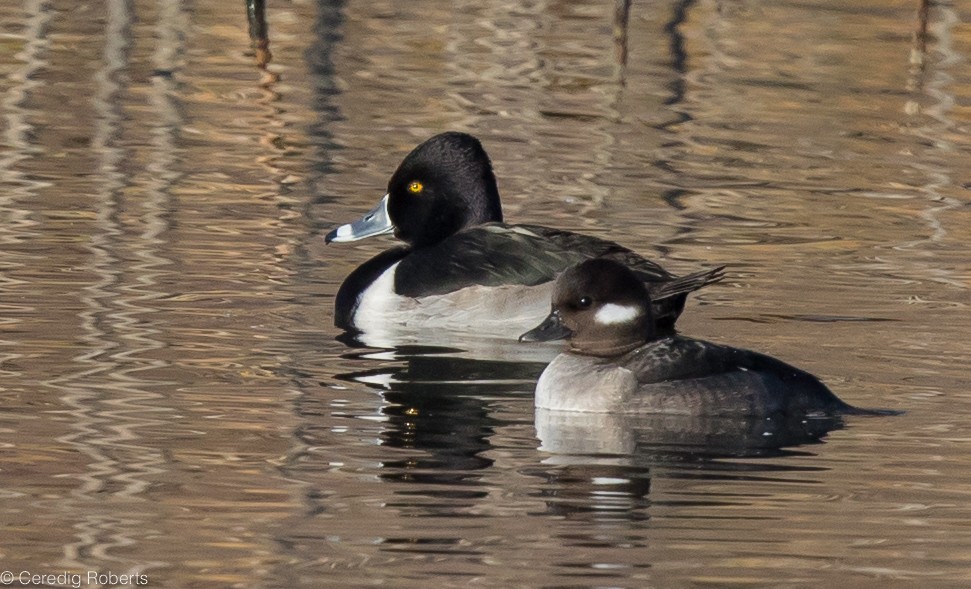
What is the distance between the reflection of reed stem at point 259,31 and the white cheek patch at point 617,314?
10.5 metres

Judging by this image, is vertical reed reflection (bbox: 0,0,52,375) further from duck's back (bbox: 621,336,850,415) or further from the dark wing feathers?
duck's back (bbox: 621,336,850,415)

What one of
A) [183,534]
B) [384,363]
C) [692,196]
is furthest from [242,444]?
[692,196]

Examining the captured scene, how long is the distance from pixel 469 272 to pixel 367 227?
1015 millimetres

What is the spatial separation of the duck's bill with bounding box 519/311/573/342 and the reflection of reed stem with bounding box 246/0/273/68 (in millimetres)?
10201

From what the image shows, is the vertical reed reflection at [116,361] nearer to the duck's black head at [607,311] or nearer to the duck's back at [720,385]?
the duck's black head at [607,311]

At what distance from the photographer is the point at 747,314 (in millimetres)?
10492

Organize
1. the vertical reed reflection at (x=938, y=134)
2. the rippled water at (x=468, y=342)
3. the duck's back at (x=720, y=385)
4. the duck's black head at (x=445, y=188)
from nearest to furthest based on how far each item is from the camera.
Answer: the rippled water at (x=468, y=342), the duck's back at (x=720, y=385), the duck's black head at (x=445, y=188), the vertical reed reflection at (x=938, y=134)

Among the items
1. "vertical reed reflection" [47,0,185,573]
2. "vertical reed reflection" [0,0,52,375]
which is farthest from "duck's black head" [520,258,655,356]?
"vertical reed reflection" [0,0,52,375]

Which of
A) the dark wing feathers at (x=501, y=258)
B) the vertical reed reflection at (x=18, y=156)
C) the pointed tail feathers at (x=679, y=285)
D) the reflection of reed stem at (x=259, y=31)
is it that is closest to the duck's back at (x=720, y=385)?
the pointed tail feathers at (x=679, y=285)

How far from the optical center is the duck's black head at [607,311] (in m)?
8.64

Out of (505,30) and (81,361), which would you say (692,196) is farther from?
(505,30)

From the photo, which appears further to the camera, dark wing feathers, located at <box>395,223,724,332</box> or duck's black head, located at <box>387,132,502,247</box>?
duck's black head, located at <box>387,132,502,247</box>

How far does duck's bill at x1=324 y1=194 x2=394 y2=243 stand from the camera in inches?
448

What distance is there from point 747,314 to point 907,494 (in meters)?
3.27
